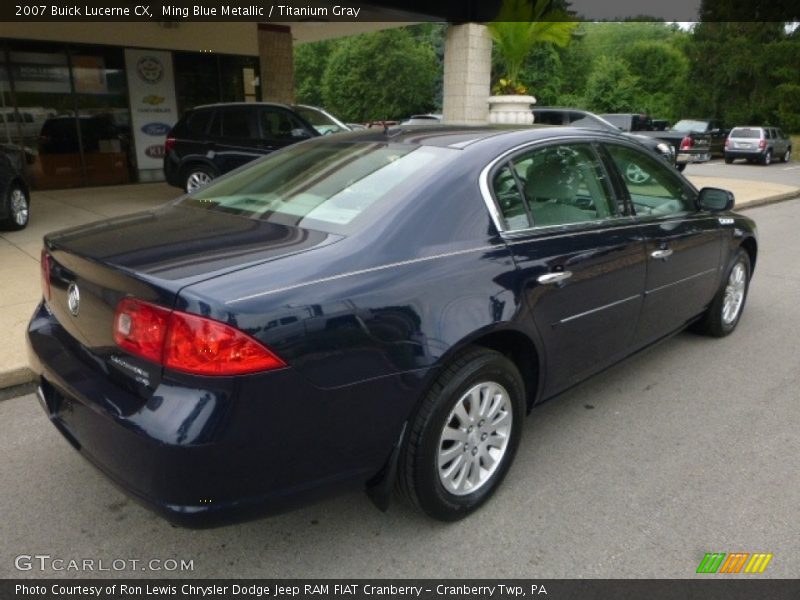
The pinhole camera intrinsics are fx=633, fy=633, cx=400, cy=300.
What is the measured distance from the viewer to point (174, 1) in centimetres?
1044

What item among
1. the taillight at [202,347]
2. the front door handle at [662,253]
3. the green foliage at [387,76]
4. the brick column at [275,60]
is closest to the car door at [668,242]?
the front door handle at [662,253]

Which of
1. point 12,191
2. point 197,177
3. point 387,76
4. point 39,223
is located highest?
point 387,76

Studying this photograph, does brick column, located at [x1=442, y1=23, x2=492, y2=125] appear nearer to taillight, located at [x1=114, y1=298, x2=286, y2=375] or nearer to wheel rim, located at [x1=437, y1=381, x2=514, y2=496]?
wheel rim, located at [x1=437, y1=381, x2=514, y2=496]

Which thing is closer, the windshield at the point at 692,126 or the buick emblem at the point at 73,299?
the buick emblem at the point at 73,299

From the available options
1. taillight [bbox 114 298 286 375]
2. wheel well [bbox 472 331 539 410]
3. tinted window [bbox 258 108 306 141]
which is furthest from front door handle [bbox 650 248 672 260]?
tinted window [bbox 258 108 306 141]

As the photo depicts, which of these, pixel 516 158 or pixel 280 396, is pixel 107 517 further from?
pixel 516 158

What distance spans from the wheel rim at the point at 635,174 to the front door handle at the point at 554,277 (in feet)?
3.56

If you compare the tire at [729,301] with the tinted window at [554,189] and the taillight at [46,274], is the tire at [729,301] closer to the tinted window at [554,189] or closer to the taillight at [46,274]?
the tinted window at [554,189]

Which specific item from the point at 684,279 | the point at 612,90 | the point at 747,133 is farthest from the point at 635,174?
the point at 612,90

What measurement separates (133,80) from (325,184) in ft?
40.2

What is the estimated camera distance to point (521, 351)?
2867mm

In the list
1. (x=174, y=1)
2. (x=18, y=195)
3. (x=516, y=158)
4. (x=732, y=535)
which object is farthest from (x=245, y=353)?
(x=174, y=1)

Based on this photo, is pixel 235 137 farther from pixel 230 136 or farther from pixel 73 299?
pixel 73 299

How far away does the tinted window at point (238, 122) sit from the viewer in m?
9.91
